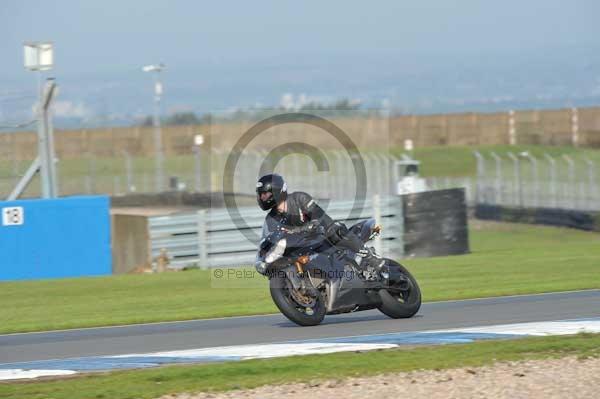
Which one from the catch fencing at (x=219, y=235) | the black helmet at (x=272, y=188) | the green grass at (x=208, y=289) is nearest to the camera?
the black helmet at (x=272, y=188)

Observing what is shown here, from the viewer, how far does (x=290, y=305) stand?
10656mm

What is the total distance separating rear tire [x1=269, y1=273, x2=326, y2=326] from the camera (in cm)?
1052

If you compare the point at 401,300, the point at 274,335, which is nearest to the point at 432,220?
the point at 401,300

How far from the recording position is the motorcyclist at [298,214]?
1044 cm

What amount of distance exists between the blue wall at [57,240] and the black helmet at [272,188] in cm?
931

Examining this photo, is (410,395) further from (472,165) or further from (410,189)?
(472,165)

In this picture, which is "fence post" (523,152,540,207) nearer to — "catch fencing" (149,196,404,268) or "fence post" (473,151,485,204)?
"fence post" (473,151,485,204)

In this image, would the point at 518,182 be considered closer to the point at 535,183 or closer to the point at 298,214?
the point at 535,183

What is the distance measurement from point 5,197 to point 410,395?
1372 cm

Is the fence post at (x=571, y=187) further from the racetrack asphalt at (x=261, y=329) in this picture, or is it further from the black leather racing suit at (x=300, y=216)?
the black leather racing suit at (x=300, y=216)

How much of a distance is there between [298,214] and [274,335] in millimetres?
1281

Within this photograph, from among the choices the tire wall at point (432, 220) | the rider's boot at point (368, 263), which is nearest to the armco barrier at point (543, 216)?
the tire wall at point (432, 220)

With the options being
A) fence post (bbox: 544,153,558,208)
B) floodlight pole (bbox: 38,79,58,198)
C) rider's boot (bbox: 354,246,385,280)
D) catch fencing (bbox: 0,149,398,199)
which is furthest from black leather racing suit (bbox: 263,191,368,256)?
fence post (bbox: 544,153,558,208)

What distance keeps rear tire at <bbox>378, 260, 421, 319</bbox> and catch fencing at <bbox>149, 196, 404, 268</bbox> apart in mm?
8350
